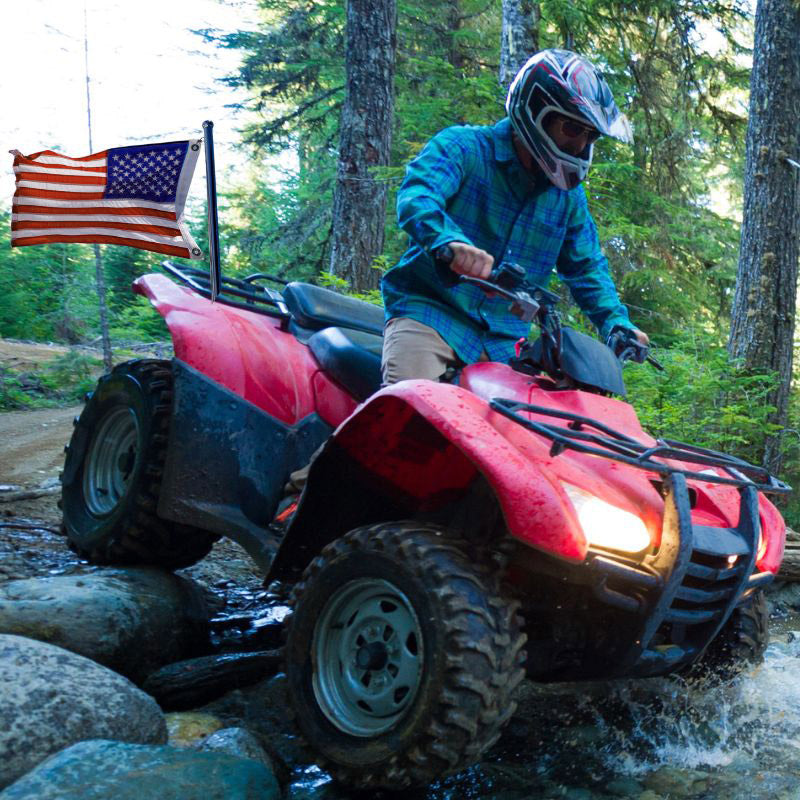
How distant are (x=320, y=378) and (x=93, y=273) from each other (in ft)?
54.0

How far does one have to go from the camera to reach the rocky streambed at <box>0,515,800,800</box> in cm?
238

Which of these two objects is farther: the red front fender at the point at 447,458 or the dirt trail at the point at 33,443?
the dirt trail at the point at 33,443

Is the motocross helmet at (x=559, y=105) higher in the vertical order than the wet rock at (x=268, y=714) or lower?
higher

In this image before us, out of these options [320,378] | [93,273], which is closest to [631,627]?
[320,378]

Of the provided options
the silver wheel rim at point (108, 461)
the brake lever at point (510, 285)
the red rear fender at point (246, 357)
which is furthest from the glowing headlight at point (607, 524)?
the silver wheel rim at point (108, 461)

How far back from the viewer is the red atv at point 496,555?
2328 mm

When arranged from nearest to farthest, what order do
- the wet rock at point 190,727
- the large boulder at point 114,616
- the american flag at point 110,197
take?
the wet rock at point 190,727 < the large boulder at point 114,616 < the american flag at point 110,197

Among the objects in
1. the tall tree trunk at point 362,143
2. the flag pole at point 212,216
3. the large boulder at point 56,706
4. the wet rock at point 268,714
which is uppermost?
the tall tree trunk at point 362,143

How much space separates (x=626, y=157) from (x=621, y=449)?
385 inches

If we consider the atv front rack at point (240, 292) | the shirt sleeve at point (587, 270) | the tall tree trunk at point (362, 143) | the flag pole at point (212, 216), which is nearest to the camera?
the shirt sleeve at point (587, 270)

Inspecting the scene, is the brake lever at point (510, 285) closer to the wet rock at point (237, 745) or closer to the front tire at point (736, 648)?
the front tire at point (736, 648)

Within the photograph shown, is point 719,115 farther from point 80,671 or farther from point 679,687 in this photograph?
point 80,671

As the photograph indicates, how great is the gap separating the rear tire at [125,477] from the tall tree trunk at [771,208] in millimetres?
6269

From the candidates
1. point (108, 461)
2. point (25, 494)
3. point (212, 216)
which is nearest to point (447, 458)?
point (212, 216)
